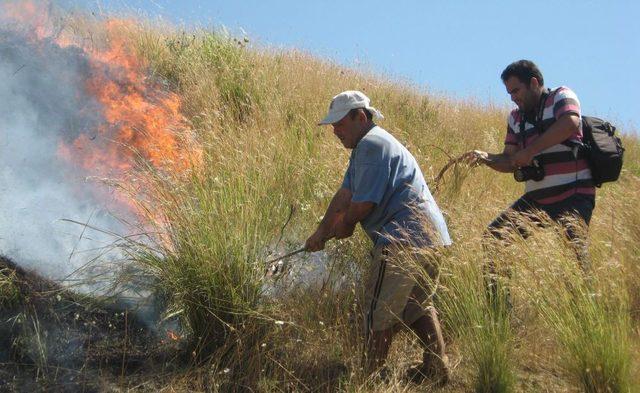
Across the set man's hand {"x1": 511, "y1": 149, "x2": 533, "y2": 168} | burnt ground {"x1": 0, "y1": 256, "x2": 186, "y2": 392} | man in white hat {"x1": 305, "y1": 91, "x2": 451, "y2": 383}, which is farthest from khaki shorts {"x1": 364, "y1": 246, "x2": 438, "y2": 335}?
burnt ground {"x1": 0, "y1": 256, "x2": 186, "y2": 392}

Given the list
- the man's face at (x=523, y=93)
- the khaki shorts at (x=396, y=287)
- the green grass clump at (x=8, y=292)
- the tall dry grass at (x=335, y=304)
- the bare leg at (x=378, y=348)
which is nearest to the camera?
the tall dry grass at (x=335, y=304)

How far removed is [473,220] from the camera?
207 inches

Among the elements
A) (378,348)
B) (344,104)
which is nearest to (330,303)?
(378,348)

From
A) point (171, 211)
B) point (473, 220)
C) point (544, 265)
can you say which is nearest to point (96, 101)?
point (171, 211)

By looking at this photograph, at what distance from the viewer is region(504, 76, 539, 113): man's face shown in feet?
16.3

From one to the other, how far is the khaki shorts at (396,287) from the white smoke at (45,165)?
164 centimetres

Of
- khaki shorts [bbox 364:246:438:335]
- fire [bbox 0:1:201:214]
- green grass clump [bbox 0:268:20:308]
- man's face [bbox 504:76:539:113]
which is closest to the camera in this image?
khaki shorts [bbox 364:246:438:335]

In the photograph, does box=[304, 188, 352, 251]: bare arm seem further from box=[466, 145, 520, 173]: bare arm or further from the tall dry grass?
box=[466, 145, 520, 173]: bare arm

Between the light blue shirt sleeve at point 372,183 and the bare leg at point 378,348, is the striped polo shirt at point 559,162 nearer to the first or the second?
the light blue shirt sleeve at point 372,183

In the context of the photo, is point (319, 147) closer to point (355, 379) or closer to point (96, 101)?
point (96, 101)

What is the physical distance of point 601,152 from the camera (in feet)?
15.7

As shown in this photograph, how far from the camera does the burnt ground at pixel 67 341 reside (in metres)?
4.41

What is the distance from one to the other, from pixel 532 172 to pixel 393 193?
1280 mm

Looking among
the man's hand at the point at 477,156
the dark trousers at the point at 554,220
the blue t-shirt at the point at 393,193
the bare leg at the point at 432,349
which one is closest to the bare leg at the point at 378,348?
the bare leg at the point at 432,349
